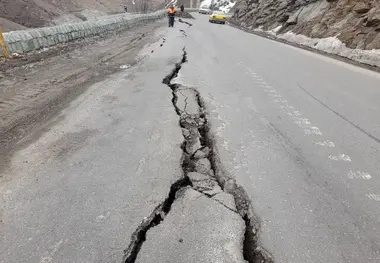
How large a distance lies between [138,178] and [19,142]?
192cm

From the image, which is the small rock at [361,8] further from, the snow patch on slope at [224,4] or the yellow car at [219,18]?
the snow patch on slope at [224,4]

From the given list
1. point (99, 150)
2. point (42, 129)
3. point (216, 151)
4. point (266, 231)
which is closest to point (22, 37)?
point (42, 129)

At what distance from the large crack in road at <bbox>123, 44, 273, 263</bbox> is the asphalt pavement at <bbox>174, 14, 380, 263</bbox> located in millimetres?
96

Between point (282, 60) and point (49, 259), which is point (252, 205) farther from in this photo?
point (282, 60)

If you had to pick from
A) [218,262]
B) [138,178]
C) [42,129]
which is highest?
[218,262]

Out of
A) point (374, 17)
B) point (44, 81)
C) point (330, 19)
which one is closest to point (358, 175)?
point (44, 81)

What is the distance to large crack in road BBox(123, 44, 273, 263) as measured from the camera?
2.36 meters

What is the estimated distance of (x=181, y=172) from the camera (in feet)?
11.0

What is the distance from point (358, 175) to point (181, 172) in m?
1.96

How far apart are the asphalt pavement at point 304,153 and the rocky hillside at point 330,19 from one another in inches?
175

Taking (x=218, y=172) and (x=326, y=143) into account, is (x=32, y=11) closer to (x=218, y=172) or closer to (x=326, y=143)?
(x=218, y=172)

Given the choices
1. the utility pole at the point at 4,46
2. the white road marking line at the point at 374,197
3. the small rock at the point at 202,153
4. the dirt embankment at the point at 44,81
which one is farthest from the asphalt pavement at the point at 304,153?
the utility pole at the point at 4,46

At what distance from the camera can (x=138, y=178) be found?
10.5ft

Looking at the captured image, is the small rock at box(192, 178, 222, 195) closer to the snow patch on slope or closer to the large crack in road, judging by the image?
the large crack in road
